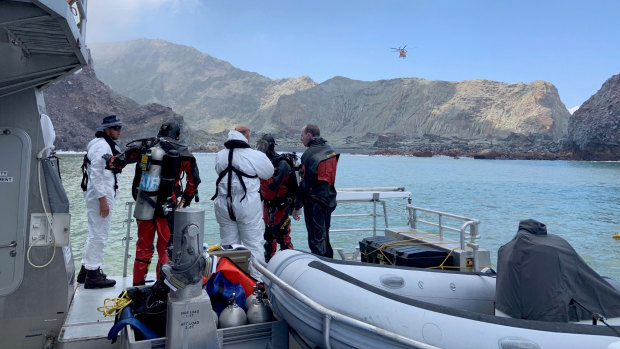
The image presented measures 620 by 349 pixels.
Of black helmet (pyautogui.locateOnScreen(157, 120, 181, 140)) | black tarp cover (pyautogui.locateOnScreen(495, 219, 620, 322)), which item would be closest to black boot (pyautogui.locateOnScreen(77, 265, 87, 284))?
black helmet (pyautogui.locateOnScreen(157, 120, 181, 140))

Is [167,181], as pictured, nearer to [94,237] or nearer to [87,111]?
[94,237]

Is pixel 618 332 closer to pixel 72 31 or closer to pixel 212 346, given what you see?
pixel 212 346

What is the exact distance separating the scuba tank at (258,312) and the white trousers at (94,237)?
2.12 meters

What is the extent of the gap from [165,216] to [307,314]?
1.84 metres

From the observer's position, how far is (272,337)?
8.36 ft

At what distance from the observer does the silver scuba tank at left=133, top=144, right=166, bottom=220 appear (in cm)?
363

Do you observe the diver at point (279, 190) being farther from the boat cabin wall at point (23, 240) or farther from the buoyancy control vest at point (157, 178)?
the boat cabin wall at point (23, 240)

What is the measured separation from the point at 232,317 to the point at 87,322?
4.49 ft

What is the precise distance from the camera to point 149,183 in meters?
3.65

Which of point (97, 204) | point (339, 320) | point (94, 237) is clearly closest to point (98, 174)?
point (97, 204)

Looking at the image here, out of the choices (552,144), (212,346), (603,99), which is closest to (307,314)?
(212,346)

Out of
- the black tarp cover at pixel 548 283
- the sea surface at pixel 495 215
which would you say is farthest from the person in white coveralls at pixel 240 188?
the black tarp cover at pixel 548 283

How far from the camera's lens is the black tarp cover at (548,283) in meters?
2.47

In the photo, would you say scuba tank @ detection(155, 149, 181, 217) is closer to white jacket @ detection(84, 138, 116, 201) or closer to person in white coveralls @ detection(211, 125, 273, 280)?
person in white coveralls @ detection(211, 125, 273, 280)
